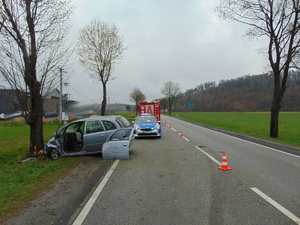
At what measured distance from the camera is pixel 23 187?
512 cm

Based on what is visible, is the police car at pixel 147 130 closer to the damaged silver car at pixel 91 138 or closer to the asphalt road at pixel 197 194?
the damaged silver car at pixel 91 138

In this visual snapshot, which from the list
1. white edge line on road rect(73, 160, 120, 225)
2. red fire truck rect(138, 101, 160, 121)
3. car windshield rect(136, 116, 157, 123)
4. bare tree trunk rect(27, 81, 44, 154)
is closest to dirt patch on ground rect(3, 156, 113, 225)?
white edge line on road rect(73, 160, 120, 225)

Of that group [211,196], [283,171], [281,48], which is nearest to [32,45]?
[211,196]

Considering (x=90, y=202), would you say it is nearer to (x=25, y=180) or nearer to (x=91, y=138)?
(x=25, y=180)

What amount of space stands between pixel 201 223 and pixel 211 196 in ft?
3.77

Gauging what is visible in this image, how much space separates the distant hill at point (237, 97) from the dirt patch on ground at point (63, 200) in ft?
372

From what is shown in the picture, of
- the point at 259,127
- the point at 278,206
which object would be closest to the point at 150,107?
the point at 259,127

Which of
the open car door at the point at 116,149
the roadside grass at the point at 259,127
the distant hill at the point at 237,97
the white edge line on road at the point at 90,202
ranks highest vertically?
the distant hill at the point at 237,97

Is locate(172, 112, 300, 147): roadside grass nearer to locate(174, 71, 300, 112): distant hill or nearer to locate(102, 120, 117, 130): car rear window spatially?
locate(102, 120, 117, 130): car rear window

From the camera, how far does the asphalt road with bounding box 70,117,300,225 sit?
352 centimetres

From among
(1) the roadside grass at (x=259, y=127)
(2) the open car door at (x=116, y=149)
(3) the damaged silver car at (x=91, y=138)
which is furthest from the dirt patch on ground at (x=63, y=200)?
(1) the roadside grass at (x=259, y=127)

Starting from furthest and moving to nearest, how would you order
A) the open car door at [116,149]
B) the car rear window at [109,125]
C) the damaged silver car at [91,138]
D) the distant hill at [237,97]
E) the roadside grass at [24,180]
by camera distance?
1. the distant hill at [237,97]
2. the car rear window at [109,125]
3. the damaged silver car at [91,138]
4. the open car door at [116,149]
5. the roadside grass at [24,180]

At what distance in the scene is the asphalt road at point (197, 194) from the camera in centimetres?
352

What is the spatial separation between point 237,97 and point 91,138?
146 metres
